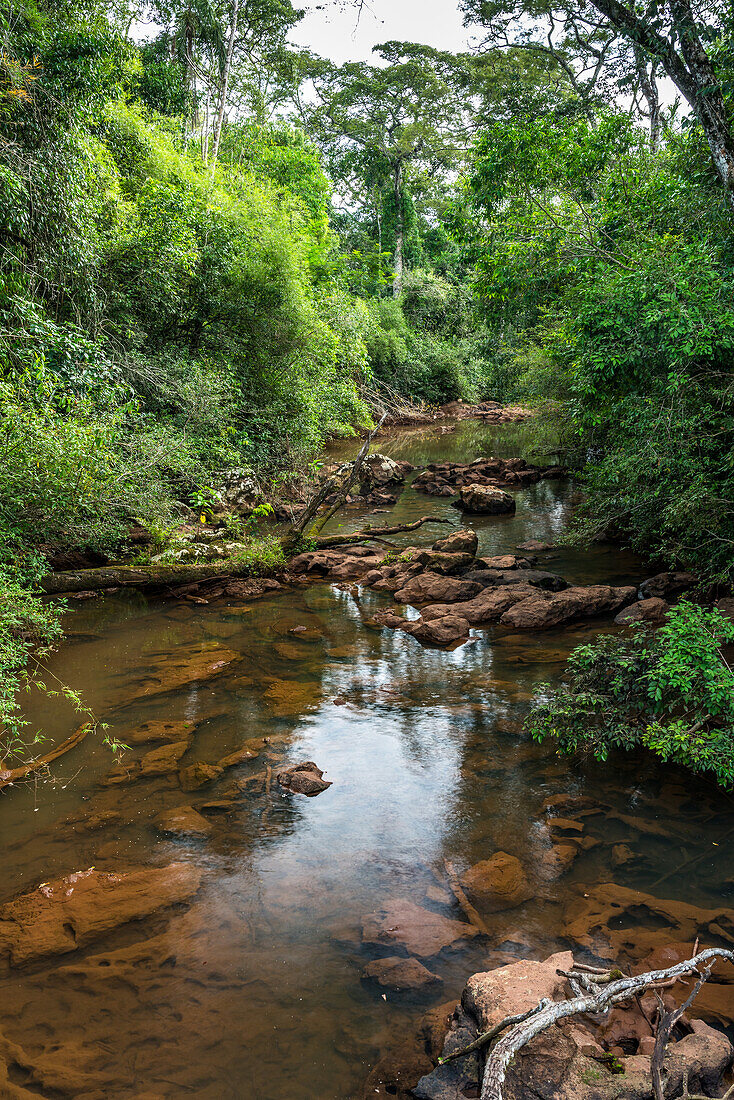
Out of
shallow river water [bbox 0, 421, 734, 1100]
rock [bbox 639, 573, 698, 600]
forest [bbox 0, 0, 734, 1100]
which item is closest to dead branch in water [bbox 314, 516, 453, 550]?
forest [bbox 0, 0, 734, 1100]

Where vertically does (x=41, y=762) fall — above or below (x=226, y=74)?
below

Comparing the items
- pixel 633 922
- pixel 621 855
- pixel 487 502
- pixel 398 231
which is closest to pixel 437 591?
pixel 621 855

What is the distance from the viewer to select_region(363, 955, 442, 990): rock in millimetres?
3643

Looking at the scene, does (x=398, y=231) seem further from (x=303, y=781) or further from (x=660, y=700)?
(x=303, y=781)

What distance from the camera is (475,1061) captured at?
2.90 meters

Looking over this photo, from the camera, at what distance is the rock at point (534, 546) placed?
13267 millimetres

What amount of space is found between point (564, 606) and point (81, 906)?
7.09 m

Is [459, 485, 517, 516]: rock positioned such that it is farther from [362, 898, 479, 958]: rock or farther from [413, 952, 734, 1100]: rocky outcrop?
[413, 952, 734, 1100]: rocky outcrop

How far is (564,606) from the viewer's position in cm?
917

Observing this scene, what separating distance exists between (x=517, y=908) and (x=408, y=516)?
12990 mm

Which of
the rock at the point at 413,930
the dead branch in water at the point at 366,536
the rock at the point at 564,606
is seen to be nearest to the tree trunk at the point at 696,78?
the rock at the point at 564,606

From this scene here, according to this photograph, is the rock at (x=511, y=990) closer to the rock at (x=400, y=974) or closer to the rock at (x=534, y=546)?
the rock at (x=400, y=974)

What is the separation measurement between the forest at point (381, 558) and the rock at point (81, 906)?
3cm

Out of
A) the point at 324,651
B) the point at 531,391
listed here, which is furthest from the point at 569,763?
the point at 531,391
